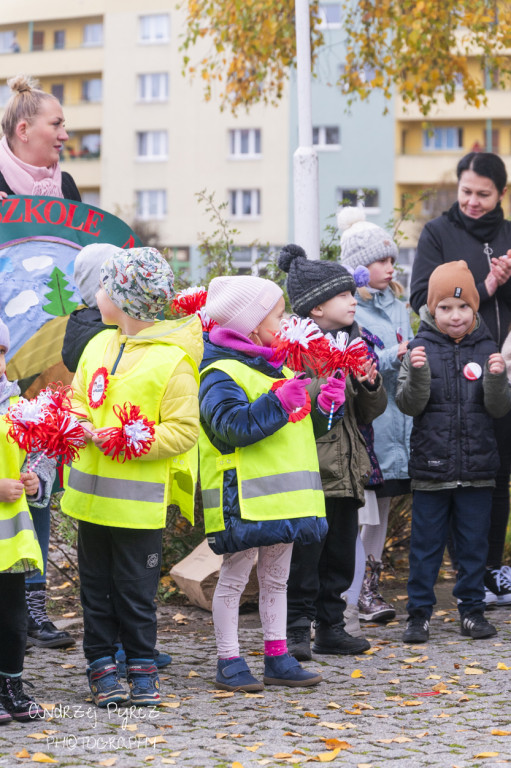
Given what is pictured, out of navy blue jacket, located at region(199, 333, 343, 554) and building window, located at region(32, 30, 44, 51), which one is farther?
building window, located at region(32, 30, 44, 51)

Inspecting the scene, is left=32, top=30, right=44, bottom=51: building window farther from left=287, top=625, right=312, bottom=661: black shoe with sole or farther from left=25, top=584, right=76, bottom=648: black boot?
left=287, top=625, right=312, bottom=661: black shoe with sole

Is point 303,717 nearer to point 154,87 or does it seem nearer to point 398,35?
point 398,35

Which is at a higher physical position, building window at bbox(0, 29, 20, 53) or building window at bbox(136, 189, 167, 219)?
building window at bbox(0, 29, 20, 53)

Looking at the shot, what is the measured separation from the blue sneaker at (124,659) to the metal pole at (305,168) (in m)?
2.97

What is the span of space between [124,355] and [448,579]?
3542 mm

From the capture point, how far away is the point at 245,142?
43.7 meters

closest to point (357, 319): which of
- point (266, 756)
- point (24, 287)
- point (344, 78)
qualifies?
point (24, 287)

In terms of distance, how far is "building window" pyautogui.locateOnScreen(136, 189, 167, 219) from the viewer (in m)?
45.1

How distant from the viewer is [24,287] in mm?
5613

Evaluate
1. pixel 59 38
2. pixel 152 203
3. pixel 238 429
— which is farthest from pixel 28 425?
pixel 59 38

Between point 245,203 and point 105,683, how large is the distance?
40.0 meters

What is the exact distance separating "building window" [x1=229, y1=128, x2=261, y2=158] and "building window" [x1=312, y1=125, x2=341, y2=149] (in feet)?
7.32

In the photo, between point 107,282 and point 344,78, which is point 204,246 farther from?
point 344,78

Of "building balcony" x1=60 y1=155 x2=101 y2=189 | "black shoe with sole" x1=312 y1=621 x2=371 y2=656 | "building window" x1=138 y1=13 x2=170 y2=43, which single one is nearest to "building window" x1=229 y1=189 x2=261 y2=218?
"building balcony" x1=60 y1=155 x2=101 y2=189
